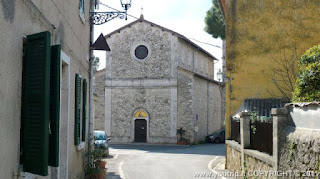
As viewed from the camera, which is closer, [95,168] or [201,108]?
[95,168]

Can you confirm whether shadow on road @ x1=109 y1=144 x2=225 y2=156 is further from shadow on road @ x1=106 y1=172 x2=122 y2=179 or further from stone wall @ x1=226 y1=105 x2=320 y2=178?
stone wall @ x1=226 y1=105 x2=320 y2=178

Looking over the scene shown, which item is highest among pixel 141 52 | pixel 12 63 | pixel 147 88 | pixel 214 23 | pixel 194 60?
pixel 214 23

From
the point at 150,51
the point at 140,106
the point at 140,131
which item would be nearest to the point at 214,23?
the point at 150,51

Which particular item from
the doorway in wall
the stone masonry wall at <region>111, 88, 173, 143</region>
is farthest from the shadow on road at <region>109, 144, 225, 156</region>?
the doorway in wall

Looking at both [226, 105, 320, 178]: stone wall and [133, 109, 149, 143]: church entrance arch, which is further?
[133, 109, 149, 143]: church entrance arch

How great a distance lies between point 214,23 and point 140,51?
6.43 meters

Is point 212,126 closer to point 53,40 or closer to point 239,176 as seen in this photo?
point 239,176

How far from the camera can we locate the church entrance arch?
30875mm

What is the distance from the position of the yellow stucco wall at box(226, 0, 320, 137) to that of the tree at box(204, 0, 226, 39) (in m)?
14.5

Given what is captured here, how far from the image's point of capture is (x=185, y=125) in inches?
1198

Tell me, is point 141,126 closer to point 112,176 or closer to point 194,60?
point 194,60

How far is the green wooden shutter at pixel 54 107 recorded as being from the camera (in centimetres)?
473

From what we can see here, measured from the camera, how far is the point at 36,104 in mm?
4273

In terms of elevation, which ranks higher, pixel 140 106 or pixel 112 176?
pixel 140 106
